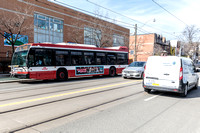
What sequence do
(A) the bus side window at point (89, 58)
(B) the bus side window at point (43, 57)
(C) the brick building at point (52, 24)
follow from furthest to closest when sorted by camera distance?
(C) the brick building at point (52, 24), (A) the bus side window at point (89, 58), (B) the bus side window at point (43, 57)

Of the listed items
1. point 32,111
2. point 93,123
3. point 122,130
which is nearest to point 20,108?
point 32,111

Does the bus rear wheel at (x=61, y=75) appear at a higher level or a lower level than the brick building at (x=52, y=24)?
lower

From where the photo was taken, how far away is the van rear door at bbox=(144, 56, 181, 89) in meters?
7.30

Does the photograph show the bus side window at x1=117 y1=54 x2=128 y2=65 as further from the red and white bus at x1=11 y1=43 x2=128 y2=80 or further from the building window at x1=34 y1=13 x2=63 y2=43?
the building window at x1=34 y1=13 x2=63 y2=43

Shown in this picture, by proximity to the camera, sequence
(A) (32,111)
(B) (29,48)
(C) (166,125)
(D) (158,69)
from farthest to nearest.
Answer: (B) (29,48)
(D) (158,69)
(A) (32,111)
(C) (166,125)

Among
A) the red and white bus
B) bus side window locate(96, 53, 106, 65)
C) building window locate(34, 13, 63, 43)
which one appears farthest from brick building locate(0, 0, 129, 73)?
bus side window locate(96, 53, 106, 65)

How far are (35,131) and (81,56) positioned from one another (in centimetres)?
1151

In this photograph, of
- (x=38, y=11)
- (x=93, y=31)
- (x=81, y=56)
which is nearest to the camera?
(x=81, y=56)

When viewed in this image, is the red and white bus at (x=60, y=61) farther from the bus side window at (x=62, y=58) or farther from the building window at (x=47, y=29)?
the building window at (x=47, y=29)

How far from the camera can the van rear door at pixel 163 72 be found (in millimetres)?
7297

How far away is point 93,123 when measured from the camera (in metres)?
4.23

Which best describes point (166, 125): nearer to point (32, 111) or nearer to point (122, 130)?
point (122, 130)

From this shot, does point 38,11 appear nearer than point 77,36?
Yes

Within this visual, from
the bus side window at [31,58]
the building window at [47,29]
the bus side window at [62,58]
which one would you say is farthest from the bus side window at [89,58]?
the building window at [47,29]
